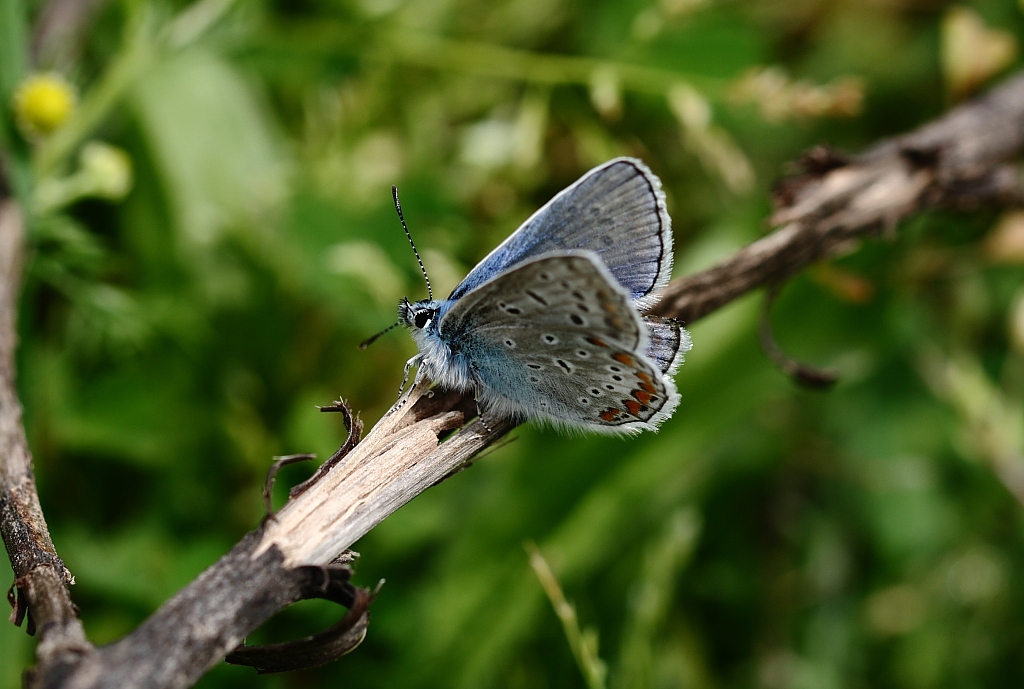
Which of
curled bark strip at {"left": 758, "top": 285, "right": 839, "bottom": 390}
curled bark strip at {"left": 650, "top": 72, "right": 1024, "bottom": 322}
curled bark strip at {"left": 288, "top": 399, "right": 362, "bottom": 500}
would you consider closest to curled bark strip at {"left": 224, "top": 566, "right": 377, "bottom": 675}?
curled bark strip at {"left": 288, "top": 399, "right": 362, "bottom": 500}

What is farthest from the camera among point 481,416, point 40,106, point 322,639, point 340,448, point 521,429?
point 521,429

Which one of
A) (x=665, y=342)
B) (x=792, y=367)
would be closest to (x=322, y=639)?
(x=665, y=342)

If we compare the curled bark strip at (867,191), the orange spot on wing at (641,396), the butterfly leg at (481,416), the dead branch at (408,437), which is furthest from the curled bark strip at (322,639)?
the curled bark strip at (867,191)

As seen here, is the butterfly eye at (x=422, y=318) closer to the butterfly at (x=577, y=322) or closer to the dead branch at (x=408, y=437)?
the butterfly at (x=577, y=322)

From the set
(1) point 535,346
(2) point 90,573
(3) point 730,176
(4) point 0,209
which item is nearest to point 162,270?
(4) point 0,209

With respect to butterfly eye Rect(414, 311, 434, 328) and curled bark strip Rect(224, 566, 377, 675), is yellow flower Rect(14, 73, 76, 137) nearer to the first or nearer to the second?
butterfly eye Rect(414, 311, 434, 328)

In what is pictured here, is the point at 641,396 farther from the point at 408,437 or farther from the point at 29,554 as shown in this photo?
the point at 29,554
